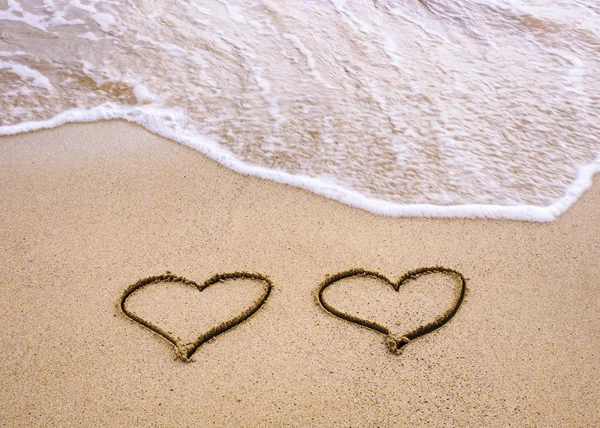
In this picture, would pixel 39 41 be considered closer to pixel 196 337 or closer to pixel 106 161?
pixel 106 161

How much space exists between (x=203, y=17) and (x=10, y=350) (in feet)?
10.3

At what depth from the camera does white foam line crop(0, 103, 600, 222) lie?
2.63 meters

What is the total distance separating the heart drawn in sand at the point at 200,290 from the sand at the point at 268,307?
0.09ft

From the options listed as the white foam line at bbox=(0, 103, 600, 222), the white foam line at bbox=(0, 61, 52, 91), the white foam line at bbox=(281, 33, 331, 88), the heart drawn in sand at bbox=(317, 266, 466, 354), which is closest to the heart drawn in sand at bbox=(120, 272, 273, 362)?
the heart drawn in sand at bbox=(317, 266, 466, 354)

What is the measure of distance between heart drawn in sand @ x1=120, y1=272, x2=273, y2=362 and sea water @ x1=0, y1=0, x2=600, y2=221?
0.68 meters

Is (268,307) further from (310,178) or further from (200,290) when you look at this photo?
(310,178)

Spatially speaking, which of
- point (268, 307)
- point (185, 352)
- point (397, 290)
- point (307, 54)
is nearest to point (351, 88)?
point (307, 54)

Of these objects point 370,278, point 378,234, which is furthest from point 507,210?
point 370,278

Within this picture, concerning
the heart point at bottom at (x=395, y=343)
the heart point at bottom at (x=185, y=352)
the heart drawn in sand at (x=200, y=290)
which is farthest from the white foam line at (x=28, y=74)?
the heart point at bottom at (x=395, y=343)

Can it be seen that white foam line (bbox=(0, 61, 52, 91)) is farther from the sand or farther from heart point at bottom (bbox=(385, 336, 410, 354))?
heart point at bottom (bbox=(385, 336, 410, 354))

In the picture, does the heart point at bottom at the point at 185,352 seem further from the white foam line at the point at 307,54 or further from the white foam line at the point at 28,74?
the white foam line at the point at 28,74

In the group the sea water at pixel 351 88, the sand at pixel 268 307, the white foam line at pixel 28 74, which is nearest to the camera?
the sand at pixel 268 307

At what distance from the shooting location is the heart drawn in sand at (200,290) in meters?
2.03

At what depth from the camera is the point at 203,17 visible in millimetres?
4340
